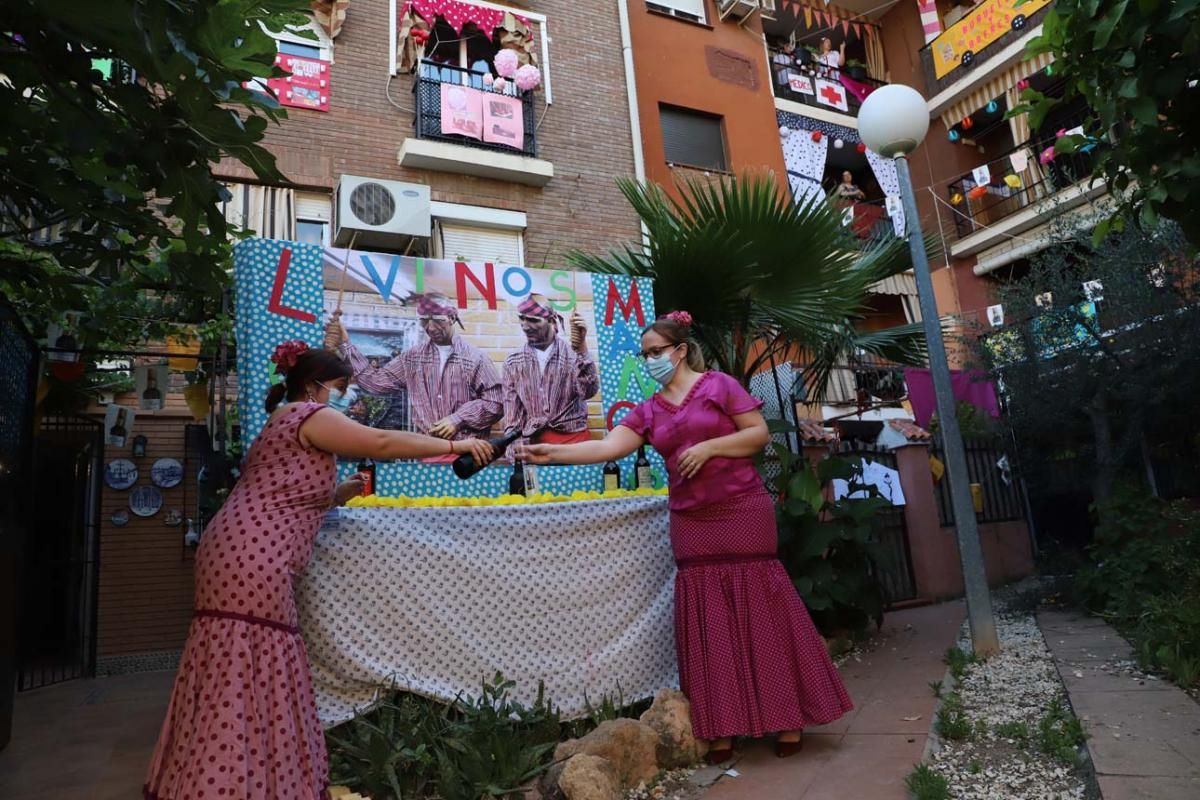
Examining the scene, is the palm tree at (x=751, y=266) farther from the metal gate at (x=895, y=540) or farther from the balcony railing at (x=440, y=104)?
the balcony railing at (x=440, y=104)

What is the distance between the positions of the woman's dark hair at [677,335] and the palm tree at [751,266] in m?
1.72

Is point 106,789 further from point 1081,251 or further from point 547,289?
point 1081,251

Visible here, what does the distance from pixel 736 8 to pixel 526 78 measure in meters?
5.19

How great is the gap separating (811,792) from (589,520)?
144cm

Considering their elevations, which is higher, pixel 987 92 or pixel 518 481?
pixel 987 92

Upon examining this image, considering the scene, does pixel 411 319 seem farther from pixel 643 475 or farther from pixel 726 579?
pixel 726 579

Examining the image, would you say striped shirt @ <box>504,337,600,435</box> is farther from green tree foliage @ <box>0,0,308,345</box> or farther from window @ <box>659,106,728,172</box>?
window @ <box>659,106,728,172</box>

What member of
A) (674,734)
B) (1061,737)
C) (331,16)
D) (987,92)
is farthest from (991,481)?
(987,92)

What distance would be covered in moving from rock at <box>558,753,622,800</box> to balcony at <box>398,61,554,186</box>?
8.05 meters

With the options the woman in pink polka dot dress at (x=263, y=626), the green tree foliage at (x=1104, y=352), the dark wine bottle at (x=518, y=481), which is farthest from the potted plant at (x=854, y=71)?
the woman in pink polka dot dress at (x=263, y=626)

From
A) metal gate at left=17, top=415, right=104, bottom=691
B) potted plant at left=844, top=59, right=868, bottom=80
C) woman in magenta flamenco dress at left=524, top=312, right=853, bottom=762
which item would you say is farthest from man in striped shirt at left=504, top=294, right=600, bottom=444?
potted plant at left=844, top=59, right=868, bottom=80

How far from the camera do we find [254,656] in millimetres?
2346

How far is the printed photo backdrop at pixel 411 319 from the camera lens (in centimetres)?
395

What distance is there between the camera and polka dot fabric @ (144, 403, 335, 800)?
7.25 ft
